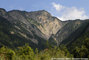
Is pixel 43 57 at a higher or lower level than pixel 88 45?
lower

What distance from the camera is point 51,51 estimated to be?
2076 inches

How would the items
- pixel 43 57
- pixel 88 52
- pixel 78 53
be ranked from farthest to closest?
pixel 78 53
pixel 88 52
pixel 43 57

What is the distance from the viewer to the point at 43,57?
3800 centimetres

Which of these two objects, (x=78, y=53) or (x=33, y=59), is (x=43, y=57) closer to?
(x=33, y=59)

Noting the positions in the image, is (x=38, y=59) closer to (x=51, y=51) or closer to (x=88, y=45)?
(x=51, y=51)

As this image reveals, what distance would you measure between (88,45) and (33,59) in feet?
141

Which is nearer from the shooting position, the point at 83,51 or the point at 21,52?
the point at 21,52

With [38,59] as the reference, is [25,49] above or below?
above

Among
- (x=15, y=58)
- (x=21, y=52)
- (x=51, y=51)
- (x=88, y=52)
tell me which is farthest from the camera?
(x=88, y=52)

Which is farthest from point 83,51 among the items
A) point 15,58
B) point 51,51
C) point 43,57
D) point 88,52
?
point 15,58

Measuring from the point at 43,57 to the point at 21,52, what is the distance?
24829mm

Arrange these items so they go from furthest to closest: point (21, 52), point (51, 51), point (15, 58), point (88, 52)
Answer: point (88, 52) → point (21, 52) → point (51, 51) → point (15, 58)

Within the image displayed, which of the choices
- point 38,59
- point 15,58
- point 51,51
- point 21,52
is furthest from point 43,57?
point 21,52

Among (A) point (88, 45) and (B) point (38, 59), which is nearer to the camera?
(B) point (38, 59)
